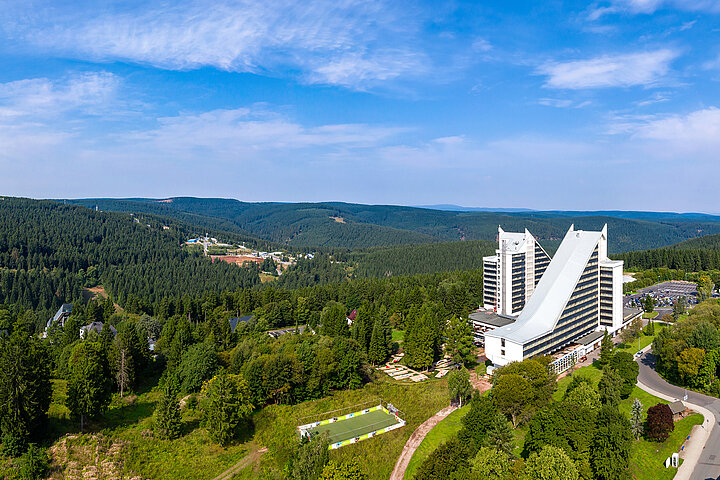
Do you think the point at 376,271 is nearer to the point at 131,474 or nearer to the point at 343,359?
the point at 343,359

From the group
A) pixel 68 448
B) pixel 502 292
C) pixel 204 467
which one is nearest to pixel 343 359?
pixel 204 467

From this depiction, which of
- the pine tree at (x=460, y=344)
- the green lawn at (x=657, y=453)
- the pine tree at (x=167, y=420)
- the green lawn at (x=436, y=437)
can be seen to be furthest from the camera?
the pine tree at (x=460, y=344)

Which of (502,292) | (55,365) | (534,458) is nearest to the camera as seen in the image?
(534,458)

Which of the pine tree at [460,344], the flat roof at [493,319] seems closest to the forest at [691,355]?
the flat roof at [493,319]

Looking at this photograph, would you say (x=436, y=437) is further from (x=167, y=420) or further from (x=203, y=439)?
(x=167, y=420)

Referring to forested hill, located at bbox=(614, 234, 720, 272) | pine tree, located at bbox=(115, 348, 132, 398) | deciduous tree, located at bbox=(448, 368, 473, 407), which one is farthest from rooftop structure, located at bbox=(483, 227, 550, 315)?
forested hill, located at bbox=(614, 234, 720, 272)

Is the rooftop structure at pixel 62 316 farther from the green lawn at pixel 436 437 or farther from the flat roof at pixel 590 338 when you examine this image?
the flat roof at pixel 590 338

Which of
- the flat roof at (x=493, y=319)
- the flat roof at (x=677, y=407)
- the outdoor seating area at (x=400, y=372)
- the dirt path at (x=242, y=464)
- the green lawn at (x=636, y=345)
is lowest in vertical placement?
the dirt path at (x=242, y=464)
